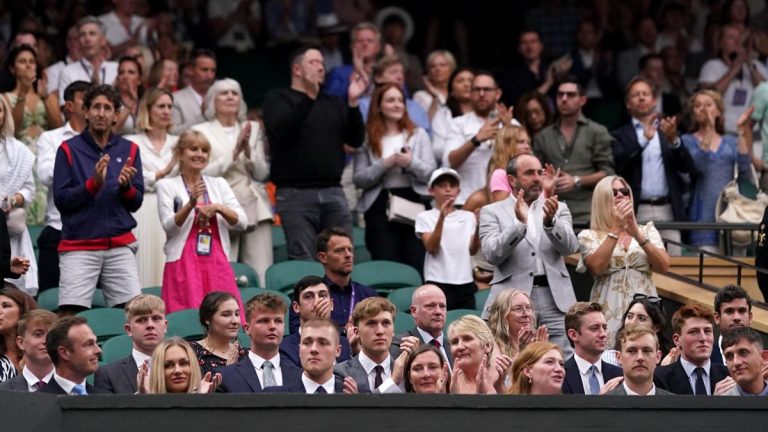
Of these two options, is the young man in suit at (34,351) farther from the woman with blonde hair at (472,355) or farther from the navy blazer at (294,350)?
the woman with blonde hair at (472,355)

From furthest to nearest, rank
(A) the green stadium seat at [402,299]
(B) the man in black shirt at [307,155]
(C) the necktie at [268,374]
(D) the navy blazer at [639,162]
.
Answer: (D) the navy blazer at [639,162] < (B) the man in black shirt at [307,155] < (A) the green stadium seat at [402,299] < (C) the necktie at [268,374]

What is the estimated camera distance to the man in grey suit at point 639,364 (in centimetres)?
1051

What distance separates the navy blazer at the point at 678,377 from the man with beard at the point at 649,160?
12.3 ft

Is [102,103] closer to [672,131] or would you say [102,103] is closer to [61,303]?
[61,303]

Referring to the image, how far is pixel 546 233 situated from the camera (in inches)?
492

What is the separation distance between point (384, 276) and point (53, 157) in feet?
8.11

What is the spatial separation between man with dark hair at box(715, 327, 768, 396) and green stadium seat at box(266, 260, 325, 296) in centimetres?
359

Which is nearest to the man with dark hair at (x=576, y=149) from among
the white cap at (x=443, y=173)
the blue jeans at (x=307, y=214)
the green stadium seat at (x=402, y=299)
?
the white cap at (x=443, y=173)

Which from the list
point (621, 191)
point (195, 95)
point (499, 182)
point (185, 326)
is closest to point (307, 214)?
point (499, 182)

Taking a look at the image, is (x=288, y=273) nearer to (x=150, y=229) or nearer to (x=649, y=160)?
(x=150, y=229)

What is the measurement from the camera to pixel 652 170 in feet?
49.4

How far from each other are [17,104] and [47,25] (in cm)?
319

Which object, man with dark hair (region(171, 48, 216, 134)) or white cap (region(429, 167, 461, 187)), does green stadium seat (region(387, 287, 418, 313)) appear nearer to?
white cap (region(429, 167, 461, 187))

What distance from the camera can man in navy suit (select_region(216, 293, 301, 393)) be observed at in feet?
34.2
